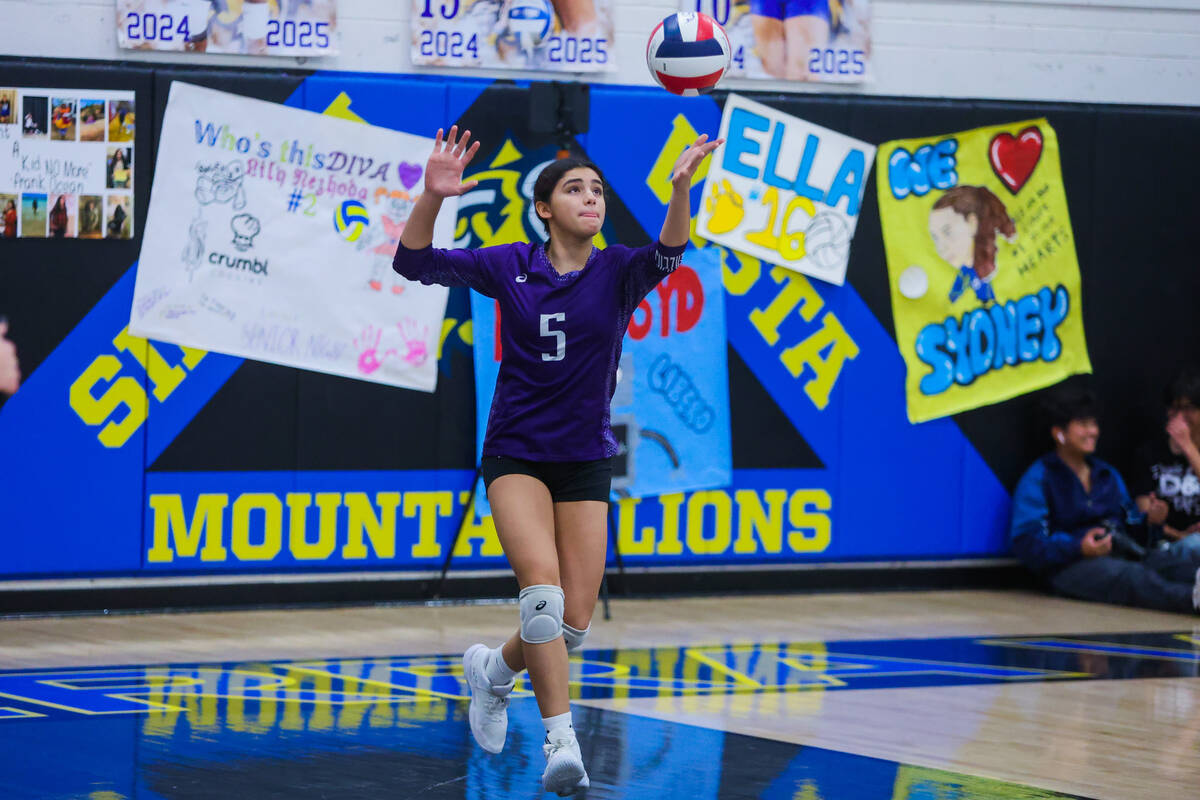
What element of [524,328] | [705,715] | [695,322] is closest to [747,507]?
[695,322]

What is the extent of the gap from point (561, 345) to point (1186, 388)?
558 cm

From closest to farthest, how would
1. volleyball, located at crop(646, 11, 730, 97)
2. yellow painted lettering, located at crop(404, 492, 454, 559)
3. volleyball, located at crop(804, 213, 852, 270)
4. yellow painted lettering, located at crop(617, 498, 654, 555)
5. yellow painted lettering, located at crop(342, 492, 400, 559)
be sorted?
volleyball, located at crop(646, 11, 730, 97) < yellow painted lettering, located at crop(342, 492, 400, 559) < yellow painted lettering, located at crop(404, 492, 454, 559) < yellow painted lettering, located at crop(617, 498, 654, 555) < volleyball, located at crop(804, 213, 852, 270)

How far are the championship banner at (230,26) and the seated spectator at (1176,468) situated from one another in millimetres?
5054

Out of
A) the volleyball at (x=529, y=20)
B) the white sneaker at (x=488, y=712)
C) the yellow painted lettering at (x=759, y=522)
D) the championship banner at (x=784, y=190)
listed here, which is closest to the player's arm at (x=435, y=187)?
the white sneaker at (x=488, y=712)

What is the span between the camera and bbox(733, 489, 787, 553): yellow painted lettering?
32.4ft

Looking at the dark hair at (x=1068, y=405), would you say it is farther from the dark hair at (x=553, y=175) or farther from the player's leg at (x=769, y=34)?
the dark hair at (x=553, y=175)

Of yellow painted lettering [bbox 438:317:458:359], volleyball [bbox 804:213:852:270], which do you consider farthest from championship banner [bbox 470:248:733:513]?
volleyball [bbox 804:213:852:270]

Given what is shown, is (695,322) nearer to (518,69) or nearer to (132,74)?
(518,69)

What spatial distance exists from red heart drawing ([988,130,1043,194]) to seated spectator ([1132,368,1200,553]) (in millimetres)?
1495

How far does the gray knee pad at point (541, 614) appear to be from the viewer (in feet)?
16.9

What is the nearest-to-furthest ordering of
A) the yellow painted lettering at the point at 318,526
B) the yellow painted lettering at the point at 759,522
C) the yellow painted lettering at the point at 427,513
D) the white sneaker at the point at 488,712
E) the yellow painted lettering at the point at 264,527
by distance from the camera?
the white sneaker at the point at 488,712 < the yellow painted lettering at the point at 264,527 < the yellow painted lettering at the point at 318,526 < the yellow painted lettering at the point at 427,513 < the yellow painted lettering at the point at 759,522

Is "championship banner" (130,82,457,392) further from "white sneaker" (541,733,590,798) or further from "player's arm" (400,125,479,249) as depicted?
"white sneaker" (541,733,590,798)

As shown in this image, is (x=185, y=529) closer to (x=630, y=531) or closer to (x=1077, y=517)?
(x=630, y=531)

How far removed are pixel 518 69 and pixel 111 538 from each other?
3.27m
